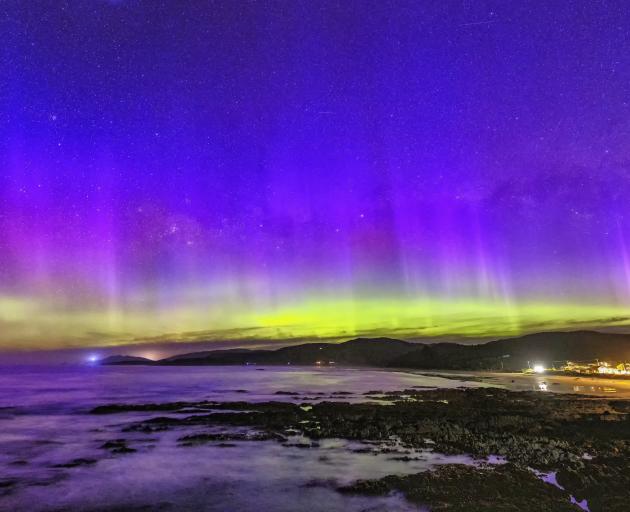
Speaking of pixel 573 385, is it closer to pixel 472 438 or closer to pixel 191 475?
pixel 472 438

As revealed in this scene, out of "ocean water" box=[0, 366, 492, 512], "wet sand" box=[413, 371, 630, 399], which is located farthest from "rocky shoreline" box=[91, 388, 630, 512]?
"wet sand" box=[413, 371, 630, 399]

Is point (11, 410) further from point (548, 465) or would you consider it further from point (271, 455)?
point (548, 465)

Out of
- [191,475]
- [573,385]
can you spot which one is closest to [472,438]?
[191,475]

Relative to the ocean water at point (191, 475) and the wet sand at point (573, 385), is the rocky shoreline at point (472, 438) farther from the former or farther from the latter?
the wet sand at point (573, 385)

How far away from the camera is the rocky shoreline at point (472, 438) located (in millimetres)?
13586

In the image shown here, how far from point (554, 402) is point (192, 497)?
116 feet

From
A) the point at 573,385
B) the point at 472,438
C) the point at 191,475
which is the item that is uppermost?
the point at 191,475

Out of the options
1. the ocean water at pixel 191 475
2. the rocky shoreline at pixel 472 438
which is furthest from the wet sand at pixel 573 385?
the ocean water at pixel 191 475

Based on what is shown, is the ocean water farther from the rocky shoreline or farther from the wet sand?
the wet sand

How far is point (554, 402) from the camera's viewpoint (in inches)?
1528

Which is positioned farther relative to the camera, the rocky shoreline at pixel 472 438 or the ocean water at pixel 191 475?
the ocean water at pixel 191 475

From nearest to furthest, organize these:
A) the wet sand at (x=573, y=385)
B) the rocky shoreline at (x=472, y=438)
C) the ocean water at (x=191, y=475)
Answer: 1. the rocky shoreline at (x=472, y=438)
2. the ocean water at (x=191, y=475)
3. the wet sand at (x=573, y=385)

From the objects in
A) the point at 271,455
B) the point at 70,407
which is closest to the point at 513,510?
the point at 271,455

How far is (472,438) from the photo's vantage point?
73.8 ft
